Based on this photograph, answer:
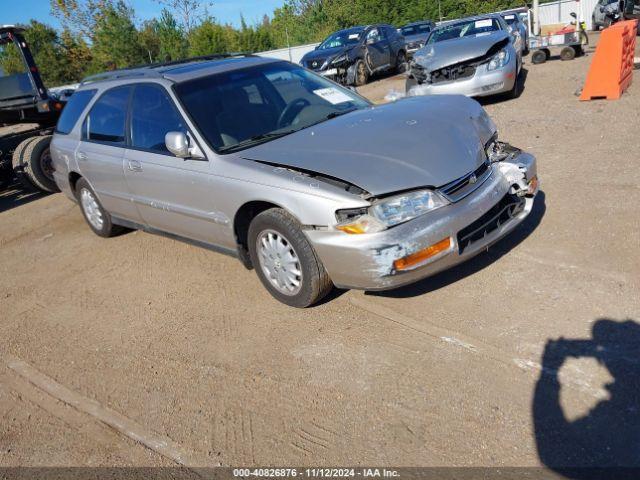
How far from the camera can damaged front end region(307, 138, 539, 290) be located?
3381 millimetres

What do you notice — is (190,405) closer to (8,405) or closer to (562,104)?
(8,405)

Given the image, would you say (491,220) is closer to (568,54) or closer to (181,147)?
(181,147)

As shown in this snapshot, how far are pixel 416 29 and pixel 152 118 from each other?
19440mm

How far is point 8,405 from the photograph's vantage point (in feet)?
11.7

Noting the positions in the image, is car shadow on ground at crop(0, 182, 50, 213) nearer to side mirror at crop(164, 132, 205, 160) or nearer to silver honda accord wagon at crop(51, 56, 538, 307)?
silver honda accord wagon at crop(51, 56, 538, 307)

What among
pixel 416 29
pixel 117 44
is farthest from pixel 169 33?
pixel 416 29

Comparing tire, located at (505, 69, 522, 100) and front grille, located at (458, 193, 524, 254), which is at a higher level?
front grille, located at (458, 193, 524, 254)

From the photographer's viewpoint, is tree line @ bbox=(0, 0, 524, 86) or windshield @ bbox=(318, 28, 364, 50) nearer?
windshield @ bbox=(318, 28, 364, 50)

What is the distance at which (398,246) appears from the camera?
336cm

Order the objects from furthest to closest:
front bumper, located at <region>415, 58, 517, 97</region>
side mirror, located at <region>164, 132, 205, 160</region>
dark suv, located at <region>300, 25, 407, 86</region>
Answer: dark suv, located at <region>300, 25, 407, 86</region> → front bumper, located at <region>415, 58, 517, 97</region> → side mirror, located at <region>164, 132, 205, 160</region>

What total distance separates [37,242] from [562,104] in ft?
25.5

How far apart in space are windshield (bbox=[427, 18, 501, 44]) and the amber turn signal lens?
374 inches

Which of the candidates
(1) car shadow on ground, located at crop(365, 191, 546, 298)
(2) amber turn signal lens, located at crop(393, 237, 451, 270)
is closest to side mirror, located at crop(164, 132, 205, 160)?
(1) car shadow on ground, located at crop(365, 191, 546, 298)

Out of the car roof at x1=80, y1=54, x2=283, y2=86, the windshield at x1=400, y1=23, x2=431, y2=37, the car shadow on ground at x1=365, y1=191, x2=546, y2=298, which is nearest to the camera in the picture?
the car shadow on ground at x1=365, y1=191, x2=546, y2=298
